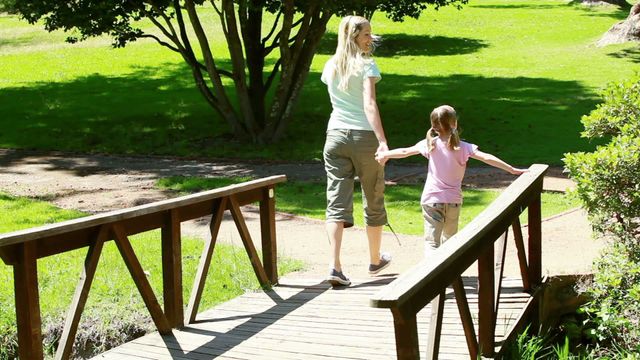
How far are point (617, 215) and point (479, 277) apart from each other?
173 centimetres

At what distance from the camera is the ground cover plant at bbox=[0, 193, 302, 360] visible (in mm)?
7484

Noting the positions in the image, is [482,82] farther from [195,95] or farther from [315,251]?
[315,251]

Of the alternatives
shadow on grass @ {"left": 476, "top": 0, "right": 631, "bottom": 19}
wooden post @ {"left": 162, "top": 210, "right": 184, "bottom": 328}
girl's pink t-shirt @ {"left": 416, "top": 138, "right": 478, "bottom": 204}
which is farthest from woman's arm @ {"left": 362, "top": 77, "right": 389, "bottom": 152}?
shadow on grass @ {"left": 476, "top": 0, "right": 631, "bottom": 19}

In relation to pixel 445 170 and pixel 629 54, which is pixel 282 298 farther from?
pixel 629 54

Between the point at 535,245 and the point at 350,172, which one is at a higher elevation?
the point at 350,172

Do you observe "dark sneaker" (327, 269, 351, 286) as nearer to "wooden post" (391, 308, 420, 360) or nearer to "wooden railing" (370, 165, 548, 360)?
"wooden railing" (370, 165, 548, 360)

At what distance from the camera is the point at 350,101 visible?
713 centimetres

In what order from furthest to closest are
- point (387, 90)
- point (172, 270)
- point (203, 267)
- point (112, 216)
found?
1. point (387, 90)
2. point (203, 267)
3. point (172, 270)
4. point (112, 216)

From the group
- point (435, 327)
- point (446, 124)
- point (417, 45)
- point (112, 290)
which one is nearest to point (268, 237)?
point (112, 290)

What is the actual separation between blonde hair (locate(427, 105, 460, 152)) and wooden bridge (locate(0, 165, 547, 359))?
1.86ft

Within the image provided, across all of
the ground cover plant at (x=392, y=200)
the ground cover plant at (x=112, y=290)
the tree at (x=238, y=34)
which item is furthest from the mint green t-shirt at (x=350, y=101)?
the tree at (x=238, y=34)

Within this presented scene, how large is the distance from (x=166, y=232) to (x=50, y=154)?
41.5 ft

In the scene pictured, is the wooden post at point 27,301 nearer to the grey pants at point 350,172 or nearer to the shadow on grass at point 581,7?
the grey pants at point 350,172

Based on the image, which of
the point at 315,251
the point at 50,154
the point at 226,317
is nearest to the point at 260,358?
the point at 226,317
